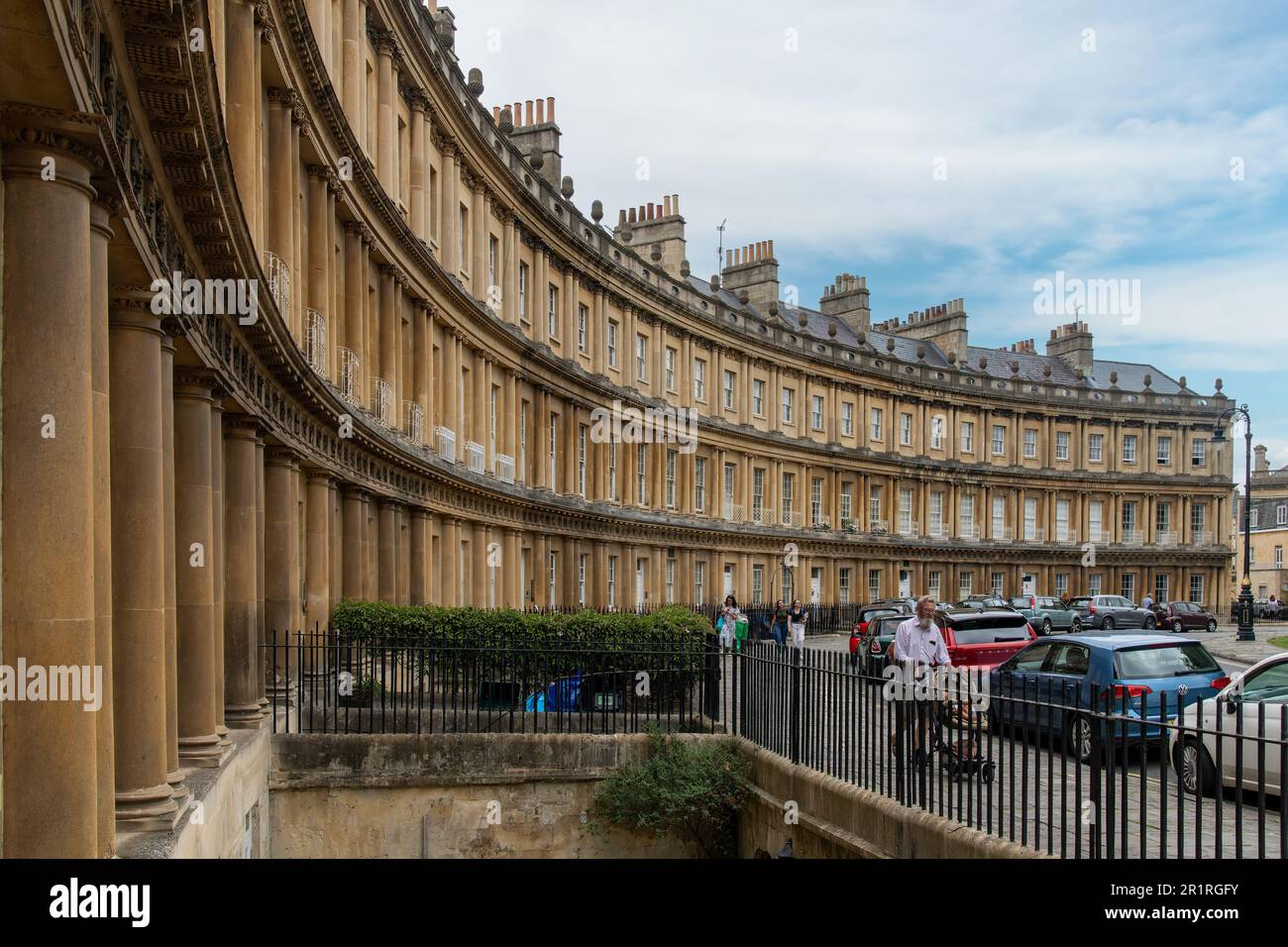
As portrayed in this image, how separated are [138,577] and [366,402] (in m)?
13.7

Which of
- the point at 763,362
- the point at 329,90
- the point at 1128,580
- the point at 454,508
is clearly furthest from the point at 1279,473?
the point at 329,90

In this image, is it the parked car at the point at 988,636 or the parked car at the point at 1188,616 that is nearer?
the parked car at the point at 988,636

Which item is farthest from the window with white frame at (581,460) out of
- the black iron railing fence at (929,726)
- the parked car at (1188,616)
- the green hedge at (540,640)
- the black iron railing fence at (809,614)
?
the parked car at (1188,616)

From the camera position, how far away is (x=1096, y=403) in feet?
228

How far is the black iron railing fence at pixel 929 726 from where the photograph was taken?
7.38 metres

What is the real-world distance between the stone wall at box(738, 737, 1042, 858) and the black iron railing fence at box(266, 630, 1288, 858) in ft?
0.51

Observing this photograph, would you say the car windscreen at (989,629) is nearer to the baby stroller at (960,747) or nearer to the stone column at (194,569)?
the baby stroller at (960,747)

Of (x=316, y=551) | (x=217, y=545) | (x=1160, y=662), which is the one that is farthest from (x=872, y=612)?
(x=217, y=545)

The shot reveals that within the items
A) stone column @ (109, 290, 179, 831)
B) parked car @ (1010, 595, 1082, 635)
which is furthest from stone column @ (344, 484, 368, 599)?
parked car @ (1010, 595, 1082, 635)

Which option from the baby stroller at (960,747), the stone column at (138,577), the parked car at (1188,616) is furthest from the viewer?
the parked car at (1188,616)

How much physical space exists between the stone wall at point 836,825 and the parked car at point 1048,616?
91.8 feet

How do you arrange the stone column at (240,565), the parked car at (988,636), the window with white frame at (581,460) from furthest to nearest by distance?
1. the window with white frame at (581,460)
2. the parked car at (988,636)
3. the stone column at (240,565)
